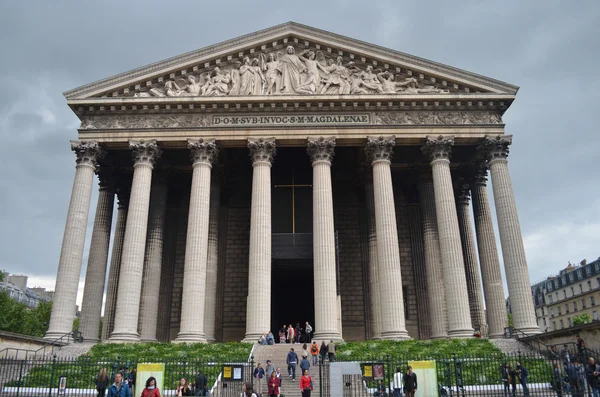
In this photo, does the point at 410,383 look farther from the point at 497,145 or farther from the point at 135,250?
the point at 497,145

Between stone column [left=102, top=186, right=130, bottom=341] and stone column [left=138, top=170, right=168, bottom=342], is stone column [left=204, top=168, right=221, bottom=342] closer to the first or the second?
stone column [left=138, top=170, right=168, bottom=342]

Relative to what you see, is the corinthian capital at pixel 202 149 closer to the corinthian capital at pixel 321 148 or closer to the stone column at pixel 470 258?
the corinthian capital at pixel 321 148

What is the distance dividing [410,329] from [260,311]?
12748 mm

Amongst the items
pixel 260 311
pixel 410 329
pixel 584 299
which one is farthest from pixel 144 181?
pixel 584 299

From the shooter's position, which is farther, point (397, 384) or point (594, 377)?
point (397, 384)

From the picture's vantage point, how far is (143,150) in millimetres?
31094

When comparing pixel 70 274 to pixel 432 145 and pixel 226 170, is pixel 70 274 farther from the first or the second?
pixel 432 145

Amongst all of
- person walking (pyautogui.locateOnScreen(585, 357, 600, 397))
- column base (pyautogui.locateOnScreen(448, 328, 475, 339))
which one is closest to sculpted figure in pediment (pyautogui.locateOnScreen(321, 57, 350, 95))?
column base (pyautogui.locateOnScreen(448, 328, 475, 339))

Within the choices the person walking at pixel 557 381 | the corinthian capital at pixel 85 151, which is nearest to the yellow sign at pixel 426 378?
the person walking at pixel 557 381

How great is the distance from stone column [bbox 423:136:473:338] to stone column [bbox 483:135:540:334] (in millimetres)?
2650

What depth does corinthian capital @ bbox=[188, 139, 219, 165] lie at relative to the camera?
31.1 metres

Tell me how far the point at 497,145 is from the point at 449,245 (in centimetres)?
717

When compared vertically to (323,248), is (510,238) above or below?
above

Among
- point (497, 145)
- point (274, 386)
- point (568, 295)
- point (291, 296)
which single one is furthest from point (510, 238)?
point (568, 295)
